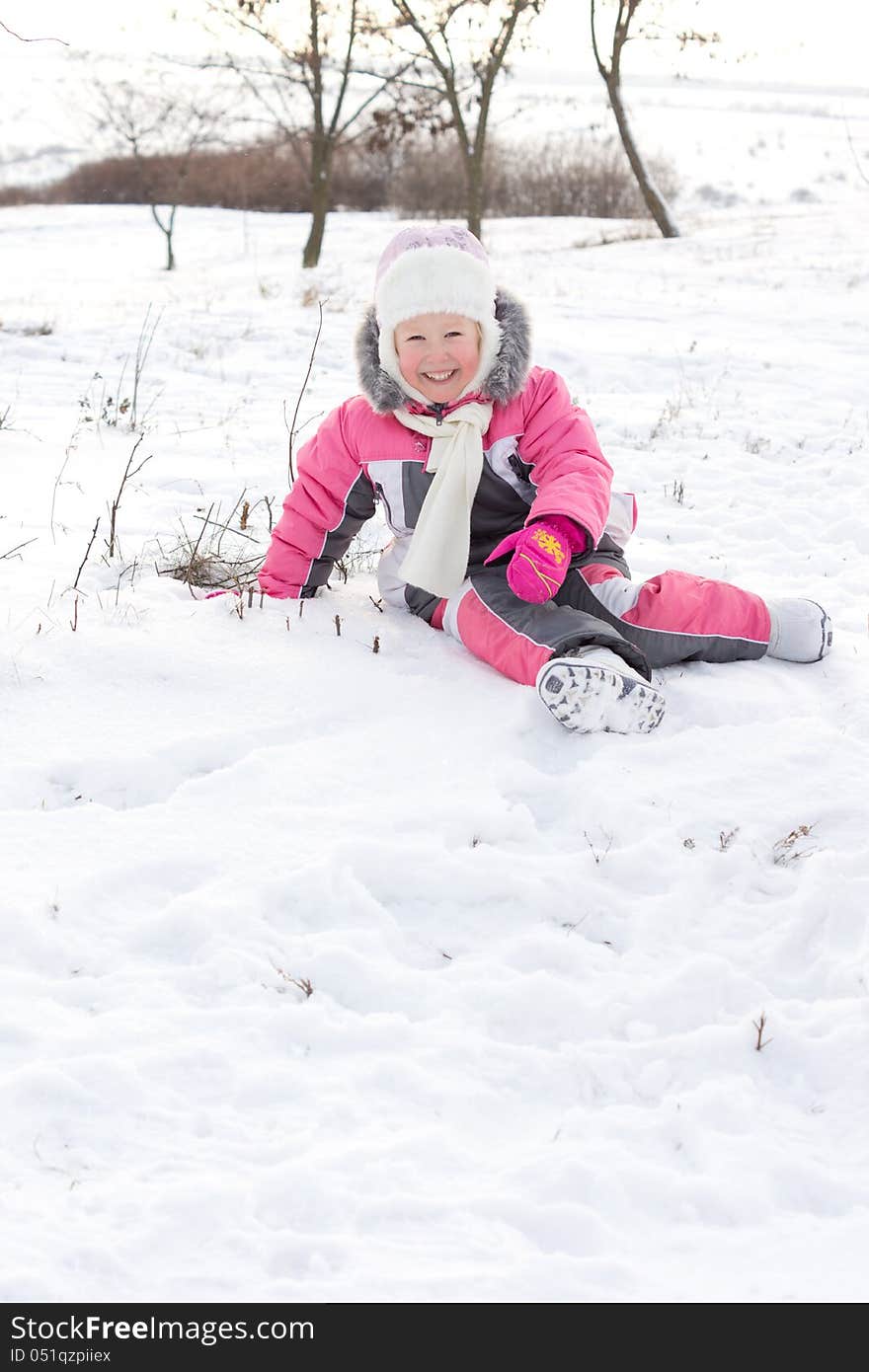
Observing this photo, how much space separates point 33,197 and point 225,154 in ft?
16.5

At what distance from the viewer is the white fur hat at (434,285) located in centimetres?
292

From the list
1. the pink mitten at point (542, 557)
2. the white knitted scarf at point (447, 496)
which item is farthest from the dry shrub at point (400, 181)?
the pink mitten at point (542, 557)

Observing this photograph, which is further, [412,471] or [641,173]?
[641,173]

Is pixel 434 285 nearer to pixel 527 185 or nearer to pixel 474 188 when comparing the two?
pixel 474 188

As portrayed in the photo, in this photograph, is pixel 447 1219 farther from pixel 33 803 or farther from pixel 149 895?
pixel 33 803

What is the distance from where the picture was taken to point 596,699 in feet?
8.79

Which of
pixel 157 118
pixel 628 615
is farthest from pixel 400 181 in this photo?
pixel 628 615

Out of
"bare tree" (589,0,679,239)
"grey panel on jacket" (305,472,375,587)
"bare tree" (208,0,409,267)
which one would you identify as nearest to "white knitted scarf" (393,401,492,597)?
"grey panel on jacket" (305,472,375,587)

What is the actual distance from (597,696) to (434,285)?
4.04 ft

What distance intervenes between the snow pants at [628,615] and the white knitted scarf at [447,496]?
12 cm

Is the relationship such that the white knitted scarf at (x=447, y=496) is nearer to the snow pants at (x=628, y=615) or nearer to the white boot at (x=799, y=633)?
the snow pants at (x=628, y=615)

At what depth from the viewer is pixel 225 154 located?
960 inches
